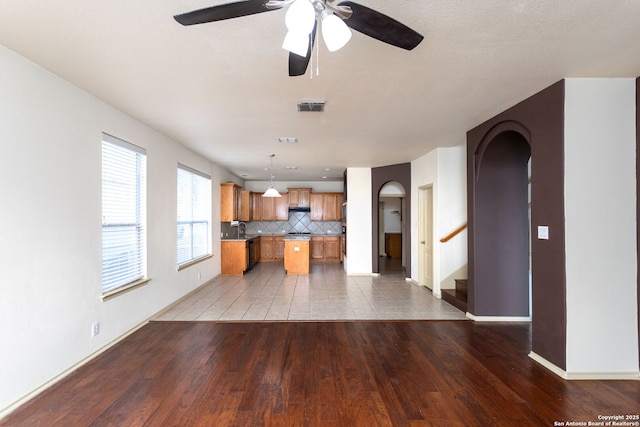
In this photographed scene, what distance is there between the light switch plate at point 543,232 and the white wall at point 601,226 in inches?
8.3

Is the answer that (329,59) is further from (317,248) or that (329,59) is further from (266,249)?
(266,249)

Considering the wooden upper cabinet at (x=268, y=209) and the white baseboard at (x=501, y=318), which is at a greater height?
the wooden upper cabinet at (x=268, y=209)

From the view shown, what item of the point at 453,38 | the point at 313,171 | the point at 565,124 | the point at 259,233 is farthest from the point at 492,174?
the point at 259,233

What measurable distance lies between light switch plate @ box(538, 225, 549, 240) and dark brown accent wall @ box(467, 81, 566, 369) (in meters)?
0.03

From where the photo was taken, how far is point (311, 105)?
318 cm

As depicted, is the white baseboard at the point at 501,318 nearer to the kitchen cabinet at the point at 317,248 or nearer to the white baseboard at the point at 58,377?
the white baseboard at the point at 58,377

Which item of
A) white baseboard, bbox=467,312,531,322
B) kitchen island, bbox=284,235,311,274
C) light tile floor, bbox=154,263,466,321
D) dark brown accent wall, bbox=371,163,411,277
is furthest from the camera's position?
kitchen island, bbox=284,235,311,274

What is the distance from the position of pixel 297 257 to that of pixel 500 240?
182 inches

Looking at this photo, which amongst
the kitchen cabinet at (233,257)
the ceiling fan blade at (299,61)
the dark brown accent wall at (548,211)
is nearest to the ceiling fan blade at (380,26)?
the ceiling fan blade at (299,61)

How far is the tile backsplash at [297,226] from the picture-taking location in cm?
1002

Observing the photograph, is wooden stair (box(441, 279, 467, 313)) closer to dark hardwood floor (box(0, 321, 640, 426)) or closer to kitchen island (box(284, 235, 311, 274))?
dark hardwood floor (box(0, 321, 640, 426))

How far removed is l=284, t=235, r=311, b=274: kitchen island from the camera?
7.54 metres

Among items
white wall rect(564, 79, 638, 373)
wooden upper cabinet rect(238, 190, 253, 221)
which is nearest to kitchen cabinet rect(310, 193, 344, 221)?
wooden upper cabinet rect(238, 190, 253, 221)

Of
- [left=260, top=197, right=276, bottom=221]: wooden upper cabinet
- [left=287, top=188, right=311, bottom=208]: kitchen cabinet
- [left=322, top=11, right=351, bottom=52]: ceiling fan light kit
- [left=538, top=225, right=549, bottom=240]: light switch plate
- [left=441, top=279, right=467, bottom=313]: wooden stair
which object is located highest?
[left=322, top=11, right=351, bottom=52]: ceiling fan light kit
